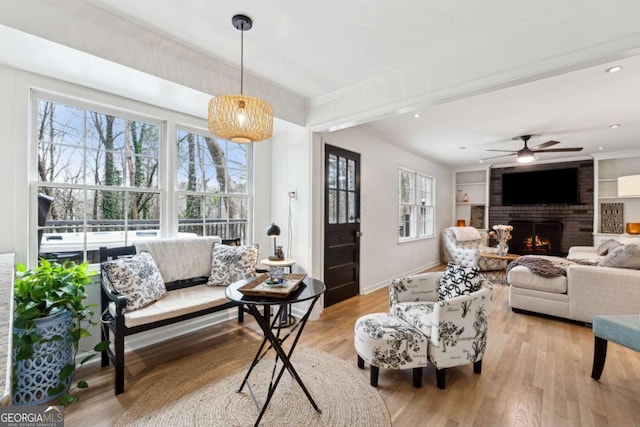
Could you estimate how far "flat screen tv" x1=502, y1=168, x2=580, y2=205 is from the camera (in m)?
6.17

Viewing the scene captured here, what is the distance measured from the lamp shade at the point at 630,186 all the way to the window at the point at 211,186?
5.79 m

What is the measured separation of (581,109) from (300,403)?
4.38m

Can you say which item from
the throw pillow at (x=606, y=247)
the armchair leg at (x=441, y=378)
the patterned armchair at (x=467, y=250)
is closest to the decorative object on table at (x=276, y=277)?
the armchair leg at (x=441, y=378)

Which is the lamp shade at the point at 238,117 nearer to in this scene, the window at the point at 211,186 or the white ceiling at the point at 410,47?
the white ceiling at the point at 410,47

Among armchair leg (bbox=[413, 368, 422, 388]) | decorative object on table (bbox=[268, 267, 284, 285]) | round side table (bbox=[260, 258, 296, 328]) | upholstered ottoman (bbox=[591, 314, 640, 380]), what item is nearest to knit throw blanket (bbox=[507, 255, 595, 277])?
upholstered ottoman (bbox=[591, 314, 640, 380])

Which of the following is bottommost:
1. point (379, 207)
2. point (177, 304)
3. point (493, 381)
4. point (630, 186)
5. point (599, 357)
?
point (493, 381)

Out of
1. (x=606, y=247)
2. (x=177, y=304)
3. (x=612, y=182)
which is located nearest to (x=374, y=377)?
(x=177, y=304)

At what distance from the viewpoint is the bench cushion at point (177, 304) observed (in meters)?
2.04

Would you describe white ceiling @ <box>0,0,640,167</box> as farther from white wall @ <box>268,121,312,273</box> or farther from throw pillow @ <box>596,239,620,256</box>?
throw pillow @ <box>596,239,620,256</box>

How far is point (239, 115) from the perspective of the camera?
6.11ft

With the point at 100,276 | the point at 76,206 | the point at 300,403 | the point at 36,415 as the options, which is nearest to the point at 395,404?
the point at 300,403

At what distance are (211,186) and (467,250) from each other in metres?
5.17

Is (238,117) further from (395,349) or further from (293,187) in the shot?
(395,349)

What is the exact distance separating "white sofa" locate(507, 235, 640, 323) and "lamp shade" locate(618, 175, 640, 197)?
180 cm
